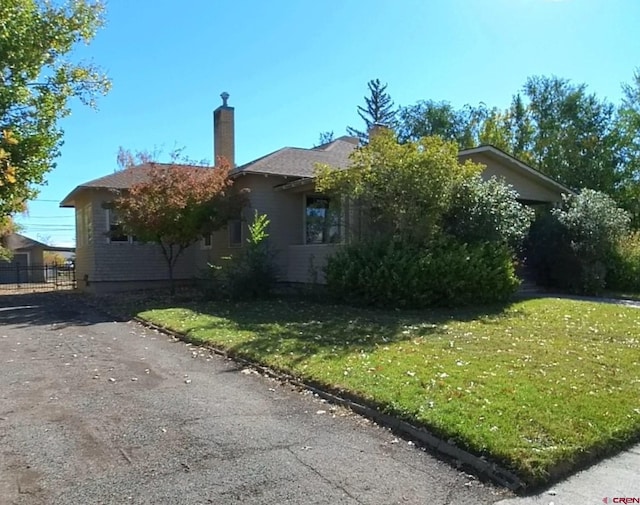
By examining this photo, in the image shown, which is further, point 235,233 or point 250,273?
point 235,233

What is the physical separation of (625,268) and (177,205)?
13.1 metres

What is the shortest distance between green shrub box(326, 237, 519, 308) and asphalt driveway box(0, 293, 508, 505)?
17.9ft

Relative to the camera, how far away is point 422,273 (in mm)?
11719

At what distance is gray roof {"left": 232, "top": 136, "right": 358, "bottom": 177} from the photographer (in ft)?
55.8

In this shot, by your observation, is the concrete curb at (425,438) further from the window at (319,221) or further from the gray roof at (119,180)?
the gray roof at (119,180)

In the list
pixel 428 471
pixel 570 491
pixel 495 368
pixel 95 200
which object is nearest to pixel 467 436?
pixel 428 471

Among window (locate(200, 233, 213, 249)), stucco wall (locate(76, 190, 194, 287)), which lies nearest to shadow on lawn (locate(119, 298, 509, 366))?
stucco wall (locate(76, 190, 194, 287))

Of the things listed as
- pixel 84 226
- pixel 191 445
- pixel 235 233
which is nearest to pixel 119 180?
pixel 84 226

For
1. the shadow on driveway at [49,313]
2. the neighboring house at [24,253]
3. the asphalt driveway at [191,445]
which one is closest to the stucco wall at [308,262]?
the shadow on driveway at [49,313]

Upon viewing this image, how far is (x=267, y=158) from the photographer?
60.4ft

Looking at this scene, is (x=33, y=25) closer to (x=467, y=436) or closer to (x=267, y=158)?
(x=267, y=158)

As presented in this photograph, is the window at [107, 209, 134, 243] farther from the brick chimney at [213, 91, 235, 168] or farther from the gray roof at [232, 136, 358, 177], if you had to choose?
the gray roof at [232, 136, 358, 177]

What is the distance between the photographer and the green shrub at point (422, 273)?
11.7 metres

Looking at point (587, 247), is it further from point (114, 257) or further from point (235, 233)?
point (114, 257)
